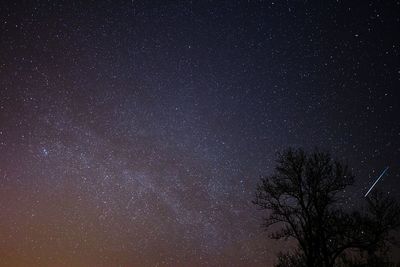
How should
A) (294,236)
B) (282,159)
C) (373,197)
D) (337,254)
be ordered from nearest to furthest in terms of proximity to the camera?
(337,254) → (294,236) → (282,159) → (373,197)

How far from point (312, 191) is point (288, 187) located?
103 cm

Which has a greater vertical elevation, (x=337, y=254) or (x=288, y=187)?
(x=288, y=187)

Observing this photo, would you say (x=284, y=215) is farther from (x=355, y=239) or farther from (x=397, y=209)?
(x=397, y=209)

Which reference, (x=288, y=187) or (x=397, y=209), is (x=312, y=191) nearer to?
(x=288, y=187)

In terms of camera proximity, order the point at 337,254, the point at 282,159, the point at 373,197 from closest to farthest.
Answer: the point at 337,254
the point at 282,159
the point at 373,197

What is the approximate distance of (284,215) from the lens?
620 inches

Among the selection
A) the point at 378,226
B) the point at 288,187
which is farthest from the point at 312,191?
the point at 378,226

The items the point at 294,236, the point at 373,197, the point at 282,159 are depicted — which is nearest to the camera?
the point at 294,236

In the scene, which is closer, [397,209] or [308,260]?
[308,260]

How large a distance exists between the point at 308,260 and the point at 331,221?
1871mm

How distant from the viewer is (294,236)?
15.3m

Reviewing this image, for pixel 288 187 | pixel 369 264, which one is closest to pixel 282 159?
pixel 288 187

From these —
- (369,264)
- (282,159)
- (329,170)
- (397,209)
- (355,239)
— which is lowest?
(369,264)

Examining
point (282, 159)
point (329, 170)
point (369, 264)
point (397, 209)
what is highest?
point (282, 159)
